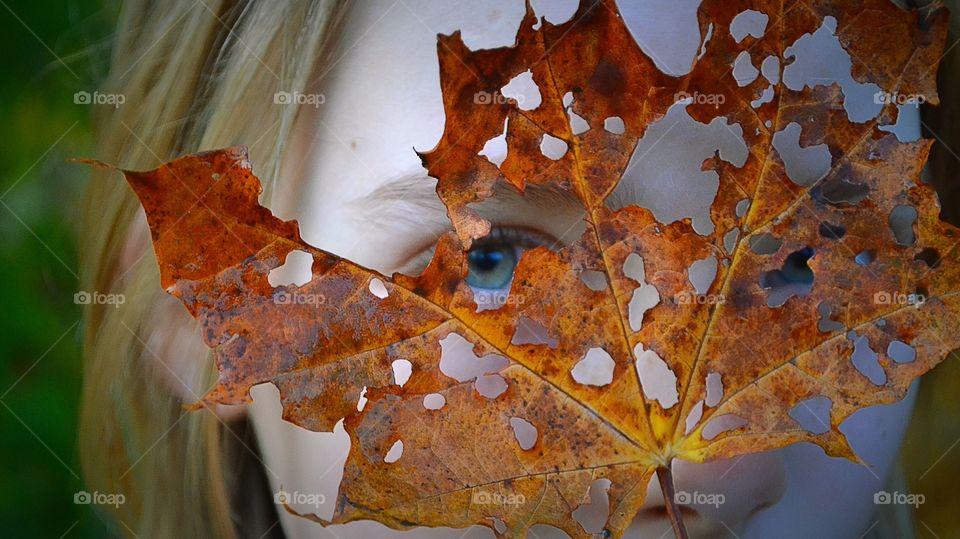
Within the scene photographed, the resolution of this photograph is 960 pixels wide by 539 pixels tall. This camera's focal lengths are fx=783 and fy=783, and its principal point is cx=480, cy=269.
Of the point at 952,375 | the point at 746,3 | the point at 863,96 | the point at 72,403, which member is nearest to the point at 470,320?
the point at 746,3

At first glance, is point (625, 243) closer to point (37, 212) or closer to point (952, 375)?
point (952, 375)

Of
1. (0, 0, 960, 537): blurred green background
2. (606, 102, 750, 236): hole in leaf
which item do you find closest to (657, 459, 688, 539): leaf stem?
(606, 102, 750, 236): hole in leaf

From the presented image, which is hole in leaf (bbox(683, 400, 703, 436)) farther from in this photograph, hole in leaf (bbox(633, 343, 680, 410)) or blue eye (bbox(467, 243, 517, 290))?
blue eye (bbox(467, 243, 517, 290))

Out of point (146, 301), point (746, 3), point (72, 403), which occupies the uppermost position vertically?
point (746, 3)

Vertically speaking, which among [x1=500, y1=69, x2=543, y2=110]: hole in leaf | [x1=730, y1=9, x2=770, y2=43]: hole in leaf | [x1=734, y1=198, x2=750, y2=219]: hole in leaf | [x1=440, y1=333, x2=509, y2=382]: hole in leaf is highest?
[x1=730, y1=9, x2=770, y2=43]: hole in leaf

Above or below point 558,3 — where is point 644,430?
below
